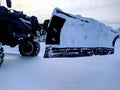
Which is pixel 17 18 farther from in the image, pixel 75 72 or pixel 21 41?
pixel 75 72

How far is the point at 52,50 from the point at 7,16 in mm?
1785

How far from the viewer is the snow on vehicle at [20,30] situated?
5207mm

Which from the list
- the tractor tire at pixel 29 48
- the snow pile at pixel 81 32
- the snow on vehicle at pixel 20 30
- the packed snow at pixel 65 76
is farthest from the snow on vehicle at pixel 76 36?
the tractor tire at pixel 29 48

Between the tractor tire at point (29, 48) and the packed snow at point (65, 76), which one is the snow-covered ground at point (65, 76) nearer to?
the packed snow at point (65, 76)

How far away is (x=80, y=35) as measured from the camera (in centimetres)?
362

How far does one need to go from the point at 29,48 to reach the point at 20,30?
0.81m

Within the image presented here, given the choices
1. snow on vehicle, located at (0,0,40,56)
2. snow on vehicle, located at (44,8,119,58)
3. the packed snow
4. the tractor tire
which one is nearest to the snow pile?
snow on vehicle, located at (44,8,119,58)

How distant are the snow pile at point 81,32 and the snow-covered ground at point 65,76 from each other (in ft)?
1.44

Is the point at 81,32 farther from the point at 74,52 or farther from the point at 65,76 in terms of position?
the point at 65,76

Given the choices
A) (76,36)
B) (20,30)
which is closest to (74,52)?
(76,36)

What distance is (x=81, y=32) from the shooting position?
3607 mm

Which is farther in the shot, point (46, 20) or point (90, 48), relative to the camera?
point (46, 20)

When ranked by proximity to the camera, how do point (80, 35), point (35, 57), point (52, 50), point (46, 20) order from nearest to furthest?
point (80, 35)
point (52, 50)
point (46, 20)
point (35, 57)

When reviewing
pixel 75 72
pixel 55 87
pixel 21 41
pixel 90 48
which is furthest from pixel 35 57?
pixel 55 87
